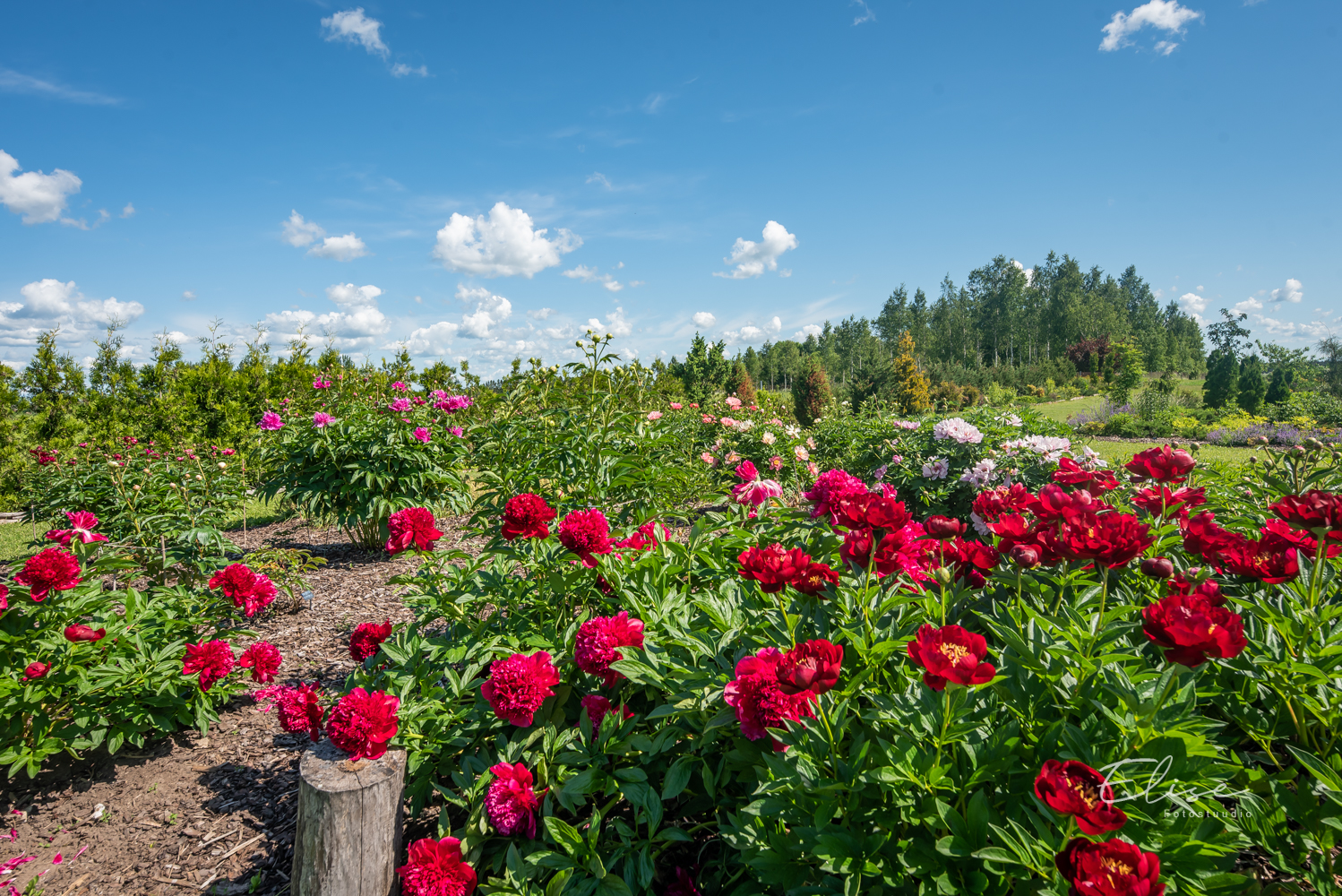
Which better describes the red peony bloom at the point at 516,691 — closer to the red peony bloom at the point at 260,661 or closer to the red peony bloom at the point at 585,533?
the red peony bloom at the point at 585,533

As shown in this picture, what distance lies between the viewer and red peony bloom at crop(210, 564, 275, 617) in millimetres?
2660

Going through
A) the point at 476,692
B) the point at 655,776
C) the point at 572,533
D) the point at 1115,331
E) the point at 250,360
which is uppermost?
the point at 1115,331

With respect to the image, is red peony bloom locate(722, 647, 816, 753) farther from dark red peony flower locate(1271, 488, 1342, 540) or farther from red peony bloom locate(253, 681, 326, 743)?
red peony bloom locate(253, 681, 326, 743)

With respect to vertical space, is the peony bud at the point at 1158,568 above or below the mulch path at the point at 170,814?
above


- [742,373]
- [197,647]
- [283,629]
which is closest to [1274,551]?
[197,647]

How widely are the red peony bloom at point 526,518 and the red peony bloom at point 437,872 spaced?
2.59 feet

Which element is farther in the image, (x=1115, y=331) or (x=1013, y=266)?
(x=1013, y=266)

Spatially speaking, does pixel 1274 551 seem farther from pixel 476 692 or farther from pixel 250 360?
pixel 250 360

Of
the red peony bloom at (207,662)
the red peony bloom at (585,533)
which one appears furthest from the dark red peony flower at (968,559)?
the red peony bloom at (207,662)

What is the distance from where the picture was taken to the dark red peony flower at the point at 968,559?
5.10 ft

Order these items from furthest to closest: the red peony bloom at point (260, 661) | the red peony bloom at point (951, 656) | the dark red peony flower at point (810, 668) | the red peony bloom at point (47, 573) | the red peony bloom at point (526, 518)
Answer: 1. the red peony bloom at point (260, 661)
2. the red peony bloom at point (47, 573)
3. the red peony bloom at point (526, 518)
4. the dark red peony flower at point (810, 668)
5. the red peony bloom at point (951, 656)

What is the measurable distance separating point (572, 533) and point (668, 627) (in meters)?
0.37

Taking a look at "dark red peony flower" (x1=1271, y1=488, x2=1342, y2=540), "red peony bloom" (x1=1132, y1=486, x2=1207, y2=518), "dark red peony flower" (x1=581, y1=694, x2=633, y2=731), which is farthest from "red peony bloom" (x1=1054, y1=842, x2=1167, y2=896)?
"red peony bloom" (x1=1132, y1=486, x2=1207, y2=518)

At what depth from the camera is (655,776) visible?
165cm
